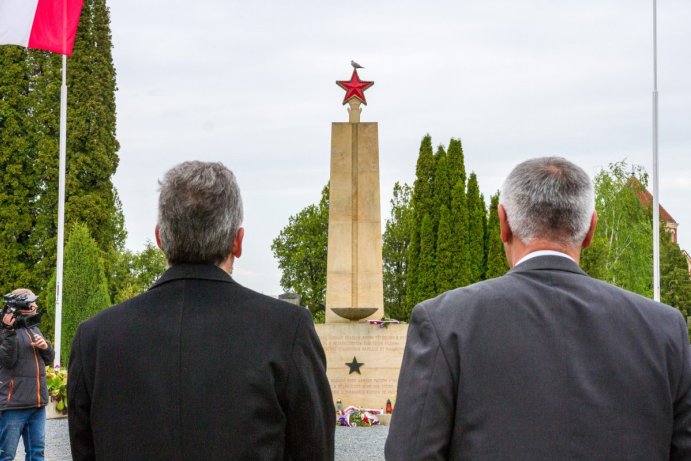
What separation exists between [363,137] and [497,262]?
73.6 ft

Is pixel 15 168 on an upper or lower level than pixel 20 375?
upper

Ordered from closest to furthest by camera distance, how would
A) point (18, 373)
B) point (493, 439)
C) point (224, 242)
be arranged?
1. point (493, 439)
2. point (224, 242)
3. point (18, 373)

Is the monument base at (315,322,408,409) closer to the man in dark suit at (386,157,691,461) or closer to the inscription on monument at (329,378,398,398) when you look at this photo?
the inscription on monument at (329,378,398,398)

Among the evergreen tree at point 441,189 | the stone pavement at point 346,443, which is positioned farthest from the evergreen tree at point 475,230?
the stone pavement at point 346,443

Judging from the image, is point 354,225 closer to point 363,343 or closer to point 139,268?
point 363,343

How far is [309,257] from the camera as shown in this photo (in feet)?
149

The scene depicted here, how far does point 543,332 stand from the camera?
2.27 meters

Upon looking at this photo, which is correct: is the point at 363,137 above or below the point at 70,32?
below

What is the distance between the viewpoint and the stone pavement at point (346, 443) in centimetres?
1070

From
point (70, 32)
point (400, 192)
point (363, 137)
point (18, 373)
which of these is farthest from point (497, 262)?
point (18, 373)

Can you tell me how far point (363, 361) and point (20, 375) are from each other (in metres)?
8.70

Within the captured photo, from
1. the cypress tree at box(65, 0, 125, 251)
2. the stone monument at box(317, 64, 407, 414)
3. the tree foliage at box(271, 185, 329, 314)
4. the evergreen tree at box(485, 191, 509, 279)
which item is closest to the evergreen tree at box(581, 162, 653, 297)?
the evergreen tree at box(485, 191, 509, 279)

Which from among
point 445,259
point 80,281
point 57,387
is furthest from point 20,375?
point 445,259

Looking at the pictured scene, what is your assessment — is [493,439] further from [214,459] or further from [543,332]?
[214,459]
